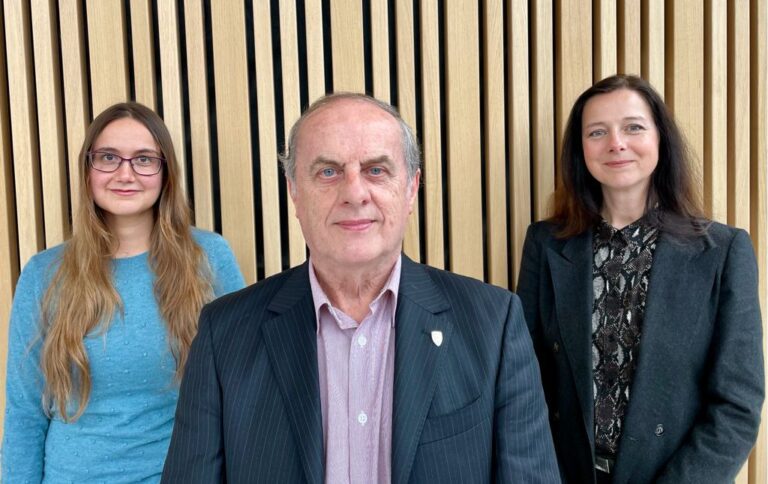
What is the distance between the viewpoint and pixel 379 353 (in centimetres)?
158

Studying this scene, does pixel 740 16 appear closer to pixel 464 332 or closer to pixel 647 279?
pixel 647 279

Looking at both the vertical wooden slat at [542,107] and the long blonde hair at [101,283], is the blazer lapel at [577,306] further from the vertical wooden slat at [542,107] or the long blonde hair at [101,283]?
the long blonde hair at [101,283]

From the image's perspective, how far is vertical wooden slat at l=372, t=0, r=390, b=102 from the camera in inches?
103

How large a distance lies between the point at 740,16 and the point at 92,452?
9.98ft

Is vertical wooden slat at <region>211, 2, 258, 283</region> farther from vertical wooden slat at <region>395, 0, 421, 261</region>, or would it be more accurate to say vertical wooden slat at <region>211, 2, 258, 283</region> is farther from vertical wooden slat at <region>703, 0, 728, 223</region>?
vertical wooden slat at <region>703, 0, 728, 223</region>

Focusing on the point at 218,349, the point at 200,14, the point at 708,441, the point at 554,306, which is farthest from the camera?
the point at 200,14

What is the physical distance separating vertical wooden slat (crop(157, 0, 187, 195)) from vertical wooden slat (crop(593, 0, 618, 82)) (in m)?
1.69

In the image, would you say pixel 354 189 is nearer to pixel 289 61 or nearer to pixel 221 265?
pixel 221 265

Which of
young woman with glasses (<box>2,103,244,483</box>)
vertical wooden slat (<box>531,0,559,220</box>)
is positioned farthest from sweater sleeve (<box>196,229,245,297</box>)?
vertical wooden slat (<box>531,0,559,220</box>)

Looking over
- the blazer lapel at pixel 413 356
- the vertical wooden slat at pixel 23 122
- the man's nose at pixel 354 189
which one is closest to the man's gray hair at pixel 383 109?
the man's nose at pixel 354 189

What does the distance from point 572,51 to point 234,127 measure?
55.1 inches

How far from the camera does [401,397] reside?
1475 mm

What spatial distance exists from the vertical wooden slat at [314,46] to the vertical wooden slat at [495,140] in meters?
0.67

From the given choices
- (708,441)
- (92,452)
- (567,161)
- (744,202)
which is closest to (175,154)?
(92,452)
